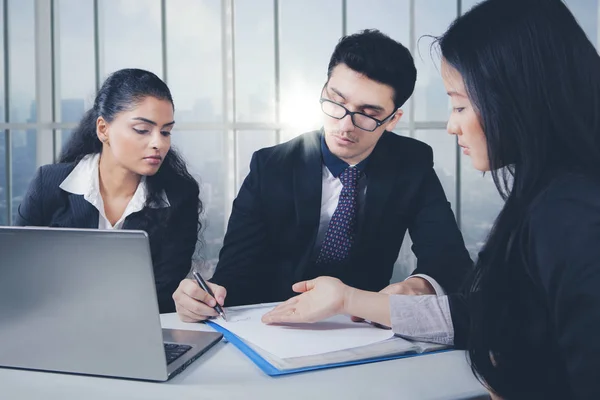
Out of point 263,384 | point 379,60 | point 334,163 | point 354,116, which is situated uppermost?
point 379,60

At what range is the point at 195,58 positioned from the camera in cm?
319

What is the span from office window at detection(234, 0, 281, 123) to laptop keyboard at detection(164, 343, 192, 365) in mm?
2327

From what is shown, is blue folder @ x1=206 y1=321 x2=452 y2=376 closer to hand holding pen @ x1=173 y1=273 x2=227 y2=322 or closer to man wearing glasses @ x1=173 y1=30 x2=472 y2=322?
hand holding pen @ x1=173 y1=273 x2=227 y2=322

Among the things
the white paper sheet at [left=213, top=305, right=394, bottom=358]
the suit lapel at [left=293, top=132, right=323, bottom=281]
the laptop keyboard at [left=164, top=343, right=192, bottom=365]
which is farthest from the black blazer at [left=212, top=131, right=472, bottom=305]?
the laptop keyboard at [left=164, top=343, right=192, bottom=365]

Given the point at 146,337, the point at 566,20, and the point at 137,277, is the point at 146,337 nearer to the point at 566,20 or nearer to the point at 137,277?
the point at 137,277

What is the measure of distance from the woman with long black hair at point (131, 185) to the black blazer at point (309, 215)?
0.30 m

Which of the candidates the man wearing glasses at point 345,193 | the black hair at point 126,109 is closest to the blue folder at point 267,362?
the man wearing glasses at point 345,193

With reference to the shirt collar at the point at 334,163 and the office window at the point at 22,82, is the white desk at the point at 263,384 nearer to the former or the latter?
the shirt collar at the point at 334,163

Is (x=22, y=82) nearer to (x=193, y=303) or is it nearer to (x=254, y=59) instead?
(x=254, y=59)

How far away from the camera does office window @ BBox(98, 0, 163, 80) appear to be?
3189 millimetres

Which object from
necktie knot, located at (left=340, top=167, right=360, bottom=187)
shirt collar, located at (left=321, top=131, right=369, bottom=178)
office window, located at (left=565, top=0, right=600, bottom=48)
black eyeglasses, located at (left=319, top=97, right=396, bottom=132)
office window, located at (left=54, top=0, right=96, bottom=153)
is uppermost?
office window, located at (left=565, top=0, right=600, bottom=48)

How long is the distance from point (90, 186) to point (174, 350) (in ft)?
3.99

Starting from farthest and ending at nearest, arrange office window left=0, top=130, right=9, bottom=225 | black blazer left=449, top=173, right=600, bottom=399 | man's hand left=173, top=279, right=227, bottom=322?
office window left=0, top=130, right=9, bottom=225
man's hand left=173, top=279, right=227, bottom=322
black blazer left=449, top=173, right=600, bottom=399

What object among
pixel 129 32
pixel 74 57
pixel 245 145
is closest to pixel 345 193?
pixel 245 145
